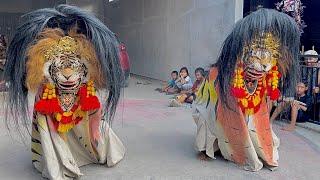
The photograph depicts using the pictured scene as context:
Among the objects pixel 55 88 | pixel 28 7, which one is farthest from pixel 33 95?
pixel 28 7

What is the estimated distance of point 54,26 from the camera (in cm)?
364

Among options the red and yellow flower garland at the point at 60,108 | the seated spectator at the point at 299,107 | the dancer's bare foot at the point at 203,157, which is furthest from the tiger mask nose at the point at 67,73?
the seated spectator at the point at 299,107

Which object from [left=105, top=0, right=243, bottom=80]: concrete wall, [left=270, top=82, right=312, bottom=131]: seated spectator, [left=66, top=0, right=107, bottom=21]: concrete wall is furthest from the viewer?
[left=66, top=0, right=107, bottom=21]: concrete wall

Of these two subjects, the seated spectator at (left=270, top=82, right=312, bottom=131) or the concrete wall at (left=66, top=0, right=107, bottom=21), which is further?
the concrete wall at (left=66, top=0, right=107, bottom=21)

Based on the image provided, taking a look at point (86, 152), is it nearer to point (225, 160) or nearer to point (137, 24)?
point (225, 160)

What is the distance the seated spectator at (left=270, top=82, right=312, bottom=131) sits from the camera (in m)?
5.93

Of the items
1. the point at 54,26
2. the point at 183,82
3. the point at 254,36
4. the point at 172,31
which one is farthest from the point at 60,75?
the point at 172,31

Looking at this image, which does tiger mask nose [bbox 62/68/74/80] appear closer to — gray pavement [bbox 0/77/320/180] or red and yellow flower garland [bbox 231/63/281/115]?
gray pavement [bbox 0/77/320/180]

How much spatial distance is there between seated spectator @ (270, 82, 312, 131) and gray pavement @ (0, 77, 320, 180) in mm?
165

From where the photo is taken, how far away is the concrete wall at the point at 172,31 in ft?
29.8

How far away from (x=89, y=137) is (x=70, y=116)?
311mm

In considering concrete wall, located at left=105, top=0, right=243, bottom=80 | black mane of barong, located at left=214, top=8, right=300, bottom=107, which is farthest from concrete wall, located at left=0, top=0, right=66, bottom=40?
black mane of barong, located at left=214, top=8, right=300, bottom=107

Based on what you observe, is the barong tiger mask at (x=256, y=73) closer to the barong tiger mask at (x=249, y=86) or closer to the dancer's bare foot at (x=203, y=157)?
the barong tiger mask at (x=249, y=86)

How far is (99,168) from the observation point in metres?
4.13
